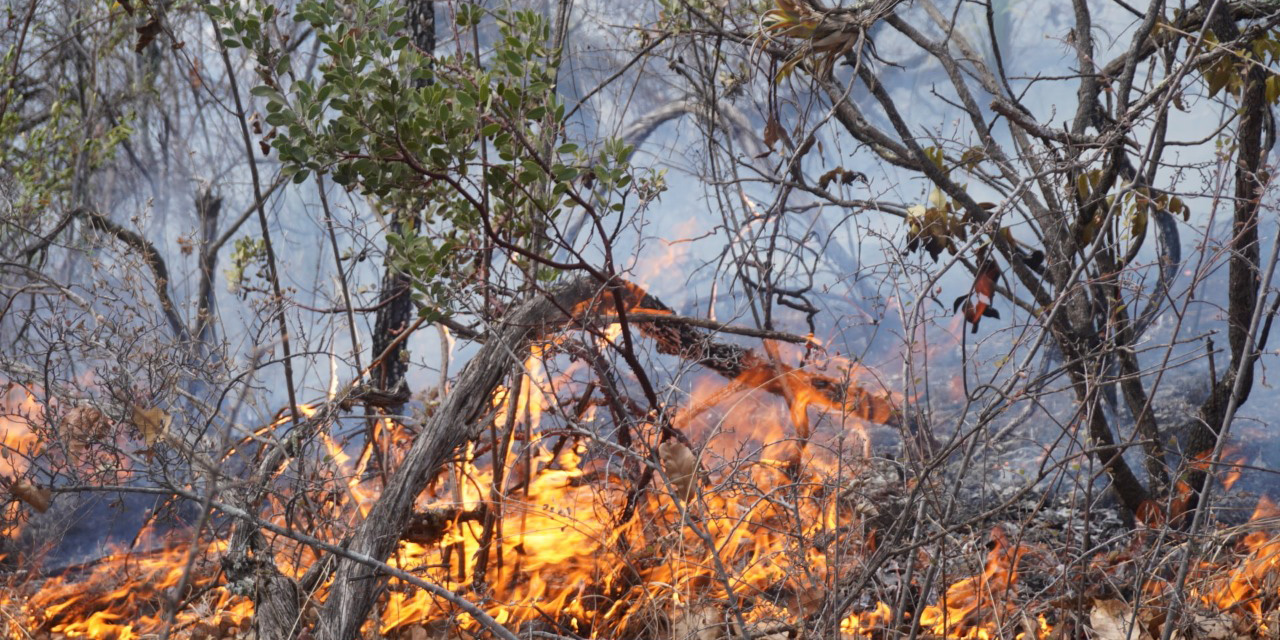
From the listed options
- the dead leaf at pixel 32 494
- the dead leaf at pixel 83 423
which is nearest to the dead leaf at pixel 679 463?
the dead leaf at pixel 32 494

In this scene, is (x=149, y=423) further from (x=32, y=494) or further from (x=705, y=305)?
(x=705, y=305)

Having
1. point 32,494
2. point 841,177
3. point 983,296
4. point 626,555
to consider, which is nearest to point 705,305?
point 841,177

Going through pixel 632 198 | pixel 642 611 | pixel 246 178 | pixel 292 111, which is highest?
pixel 246 178

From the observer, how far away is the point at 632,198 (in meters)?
4.35

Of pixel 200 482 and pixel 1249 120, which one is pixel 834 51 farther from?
pixel 200 482

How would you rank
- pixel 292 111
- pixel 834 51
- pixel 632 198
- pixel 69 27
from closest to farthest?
pixel 292 111 < pixel 834 51 < pixel 632 198 < pixel 69 27

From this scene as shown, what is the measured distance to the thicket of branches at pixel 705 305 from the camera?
212 centimetres

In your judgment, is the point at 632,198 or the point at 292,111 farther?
the point at 632,198

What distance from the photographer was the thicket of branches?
2.12m

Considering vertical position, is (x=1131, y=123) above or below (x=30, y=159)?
below

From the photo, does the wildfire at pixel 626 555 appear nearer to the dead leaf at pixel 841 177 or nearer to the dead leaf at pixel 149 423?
the dead leaf at pixel 149 423

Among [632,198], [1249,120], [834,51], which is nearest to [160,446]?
[834,51]

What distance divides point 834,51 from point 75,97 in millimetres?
5470

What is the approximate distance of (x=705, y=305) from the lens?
4289 millimetres
